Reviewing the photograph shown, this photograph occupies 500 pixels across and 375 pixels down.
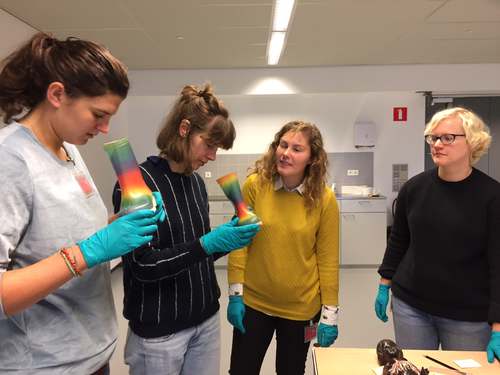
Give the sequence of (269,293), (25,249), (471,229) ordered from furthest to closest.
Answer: (269,293)
(471,229)
(25,249)

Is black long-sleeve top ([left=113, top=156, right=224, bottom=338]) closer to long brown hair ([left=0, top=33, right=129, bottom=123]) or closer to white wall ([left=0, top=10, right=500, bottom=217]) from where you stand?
long brown hair ([left=0, top=33, right=129, bottom=123])

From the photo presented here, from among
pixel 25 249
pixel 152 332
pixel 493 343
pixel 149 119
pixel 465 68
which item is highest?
pixel 465 68

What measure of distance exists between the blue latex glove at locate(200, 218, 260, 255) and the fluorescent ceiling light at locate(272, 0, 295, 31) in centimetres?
231

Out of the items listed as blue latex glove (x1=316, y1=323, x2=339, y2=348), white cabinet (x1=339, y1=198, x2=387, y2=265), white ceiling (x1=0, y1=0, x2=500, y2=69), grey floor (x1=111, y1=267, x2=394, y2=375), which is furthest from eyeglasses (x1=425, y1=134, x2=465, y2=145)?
white cabinet (x1=339, y1=198, x2=387, y2=265)

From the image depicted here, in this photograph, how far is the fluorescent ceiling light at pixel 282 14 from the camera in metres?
3.01

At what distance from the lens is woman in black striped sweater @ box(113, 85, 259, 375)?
1202mm

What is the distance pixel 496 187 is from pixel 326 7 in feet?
7.09

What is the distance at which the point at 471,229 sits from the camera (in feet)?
4.95

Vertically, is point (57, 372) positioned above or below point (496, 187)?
below

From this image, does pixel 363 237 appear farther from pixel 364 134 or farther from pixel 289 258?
pixel 289 258

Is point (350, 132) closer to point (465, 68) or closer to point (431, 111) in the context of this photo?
point (431, 111)

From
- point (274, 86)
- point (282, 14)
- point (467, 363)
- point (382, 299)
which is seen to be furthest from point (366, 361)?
point (274, 86)

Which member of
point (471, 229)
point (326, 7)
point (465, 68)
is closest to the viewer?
point (471, 229)

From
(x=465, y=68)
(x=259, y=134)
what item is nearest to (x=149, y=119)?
(x=259, y=134)
